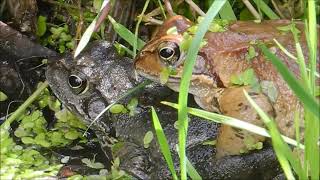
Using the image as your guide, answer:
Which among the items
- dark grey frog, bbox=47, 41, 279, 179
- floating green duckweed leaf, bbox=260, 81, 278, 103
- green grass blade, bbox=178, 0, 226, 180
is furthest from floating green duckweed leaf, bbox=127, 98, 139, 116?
green grass blade, bbox=178, 0, 226, 180

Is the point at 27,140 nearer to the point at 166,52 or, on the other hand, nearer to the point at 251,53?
the point at 166,52

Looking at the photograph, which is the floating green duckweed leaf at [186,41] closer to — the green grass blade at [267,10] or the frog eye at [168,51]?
the frog eye at [168,51]

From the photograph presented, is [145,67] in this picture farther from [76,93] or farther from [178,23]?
[76,93]

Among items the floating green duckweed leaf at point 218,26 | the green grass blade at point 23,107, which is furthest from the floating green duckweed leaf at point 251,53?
the green grass blade at point 23,107

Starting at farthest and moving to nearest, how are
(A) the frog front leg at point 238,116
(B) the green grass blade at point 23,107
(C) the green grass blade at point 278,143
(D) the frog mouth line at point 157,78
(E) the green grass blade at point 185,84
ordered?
(B) the green grass blade at point 23,107, (D) the frog mouth line at point 157,78, (A) the frog front leg at point 238,116, (E) the green grass blade at point 185,84, (C) the green grass blade at point 278,143

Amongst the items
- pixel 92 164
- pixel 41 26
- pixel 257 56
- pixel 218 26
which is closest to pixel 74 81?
pixel 92 164

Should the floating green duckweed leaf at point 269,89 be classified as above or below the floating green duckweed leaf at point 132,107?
above
